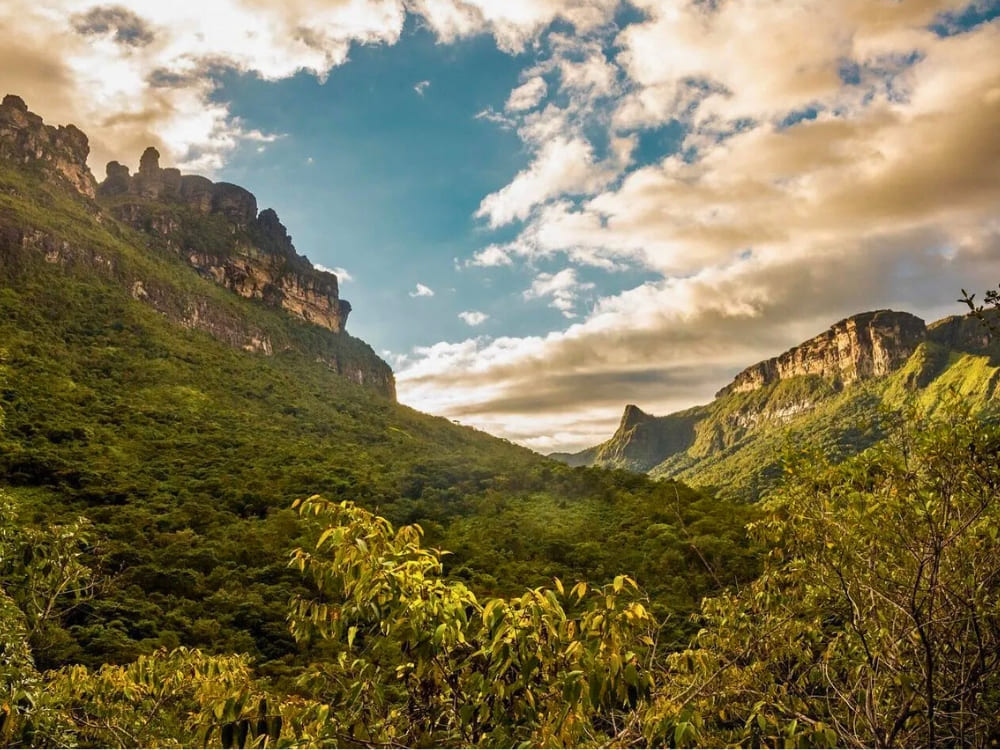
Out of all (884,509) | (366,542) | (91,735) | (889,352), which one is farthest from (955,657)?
(889,352)

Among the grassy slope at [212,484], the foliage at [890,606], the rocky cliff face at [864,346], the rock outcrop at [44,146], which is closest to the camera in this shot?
the foliage at [890,606]

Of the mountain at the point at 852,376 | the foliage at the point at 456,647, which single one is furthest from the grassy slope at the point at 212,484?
the mountain at the point at 852,376

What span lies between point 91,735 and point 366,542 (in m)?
5.50

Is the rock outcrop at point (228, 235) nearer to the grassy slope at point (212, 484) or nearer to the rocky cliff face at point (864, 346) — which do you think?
the grassy slope at point (212, 484)

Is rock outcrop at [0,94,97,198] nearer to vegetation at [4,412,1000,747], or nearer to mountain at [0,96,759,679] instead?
mountain at [0,96,759,679]

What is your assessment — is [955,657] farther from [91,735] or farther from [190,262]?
[190,262]

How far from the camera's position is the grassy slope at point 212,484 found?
82.5 ft

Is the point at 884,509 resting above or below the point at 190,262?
below

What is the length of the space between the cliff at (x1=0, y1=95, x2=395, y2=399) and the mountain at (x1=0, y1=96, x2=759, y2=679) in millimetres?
482

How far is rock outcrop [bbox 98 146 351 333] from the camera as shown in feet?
370

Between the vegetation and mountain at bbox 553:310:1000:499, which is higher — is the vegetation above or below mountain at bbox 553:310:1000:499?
below

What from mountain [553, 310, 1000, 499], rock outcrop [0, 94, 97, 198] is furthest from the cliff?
mountain [553, 310, 1000, 499]

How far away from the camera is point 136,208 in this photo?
11069cm

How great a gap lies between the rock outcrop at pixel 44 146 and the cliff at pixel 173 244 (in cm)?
18
